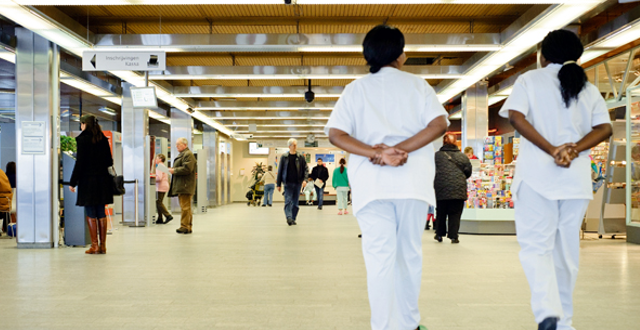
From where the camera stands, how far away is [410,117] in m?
2.44

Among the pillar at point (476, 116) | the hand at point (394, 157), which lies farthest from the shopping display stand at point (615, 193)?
the hand at point (394, 157)

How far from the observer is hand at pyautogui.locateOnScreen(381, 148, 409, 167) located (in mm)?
2314

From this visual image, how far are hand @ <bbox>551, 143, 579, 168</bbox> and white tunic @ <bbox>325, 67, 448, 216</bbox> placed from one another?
1.82 ft

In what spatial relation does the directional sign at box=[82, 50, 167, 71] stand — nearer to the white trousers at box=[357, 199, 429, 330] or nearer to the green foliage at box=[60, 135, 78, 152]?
the green foliage at box=[60, 135, 78, 152]

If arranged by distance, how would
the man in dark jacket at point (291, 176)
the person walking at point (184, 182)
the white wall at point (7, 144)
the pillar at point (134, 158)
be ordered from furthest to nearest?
the white wall at point (7, 144)
the pillar at point (134, 158)
the man in dark jacket at point (291, 176)
the person walking at point (184, 182)

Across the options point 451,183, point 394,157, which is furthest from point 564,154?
point 451,183

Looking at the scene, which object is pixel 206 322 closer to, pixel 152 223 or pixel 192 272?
pixel 192 272

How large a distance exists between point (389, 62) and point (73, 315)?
2.44m

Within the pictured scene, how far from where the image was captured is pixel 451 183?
7641mm

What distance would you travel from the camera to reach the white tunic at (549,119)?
103 inches

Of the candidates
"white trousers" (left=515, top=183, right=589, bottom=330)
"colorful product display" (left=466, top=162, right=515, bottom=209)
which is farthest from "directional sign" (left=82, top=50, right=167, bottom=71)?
"white trousers" (left=515, top=183, right=589, bottom=330)

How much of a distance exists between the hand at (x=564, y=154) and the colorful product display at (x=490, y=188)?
702 centimetres

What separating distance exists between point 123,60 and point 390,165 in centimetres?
750

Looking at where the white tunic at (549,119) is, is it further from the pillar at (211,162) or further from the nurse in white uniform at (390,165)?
the pillar at (211,162)
